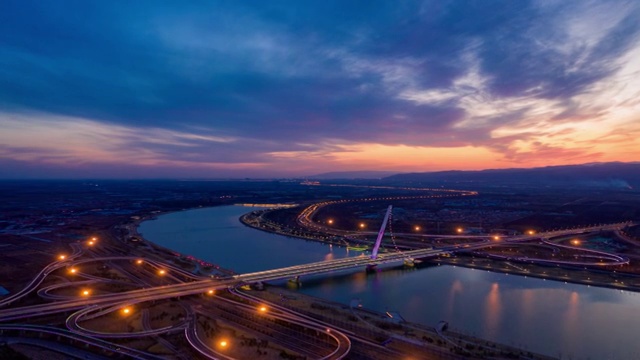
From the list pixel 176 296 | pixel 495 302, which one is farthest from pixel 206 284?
pixel 495 302

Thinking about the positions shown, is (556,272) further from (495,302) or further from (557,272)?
(495,302)

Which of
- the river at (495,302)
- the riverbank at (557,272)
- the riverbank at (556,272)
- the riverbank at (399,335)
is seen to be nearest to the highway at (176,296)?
the riverbank at (399,335)

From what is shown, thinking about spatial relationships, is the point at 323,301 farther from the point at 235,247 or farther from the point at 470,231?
the point at 470,231

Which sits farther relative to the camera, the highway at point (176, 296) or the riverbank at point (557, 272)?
the riverbank at point (557, 272)

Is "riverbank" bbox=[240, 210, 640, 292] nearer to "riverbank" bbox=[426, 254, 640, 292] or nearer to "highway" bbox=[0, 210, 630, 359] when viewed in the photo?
"riverbank" bbox=[426, 254, 640, 292]

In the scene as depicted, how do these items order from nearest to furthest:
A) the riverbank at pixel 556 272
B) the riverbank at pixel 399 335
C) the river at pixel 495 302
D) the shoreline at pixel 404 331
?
1. the riverbank at pixel 399 335
2. the shoreline at pixel 404 331
3. the river at pixel 495 302
4. the riverbank at pixel 556 272

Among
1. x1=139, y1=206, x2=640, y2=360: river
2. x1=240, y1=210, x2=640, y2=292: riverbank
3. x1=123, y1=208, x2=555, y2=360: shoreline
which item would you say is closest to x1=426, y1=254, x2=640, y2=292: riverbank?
x1=240, y1=210, x2=640, y2=292: riverbank

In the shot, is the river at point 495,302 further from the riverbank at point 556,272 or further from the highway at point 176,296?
the highway at point 176,296

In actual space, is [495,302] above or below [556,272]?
below
